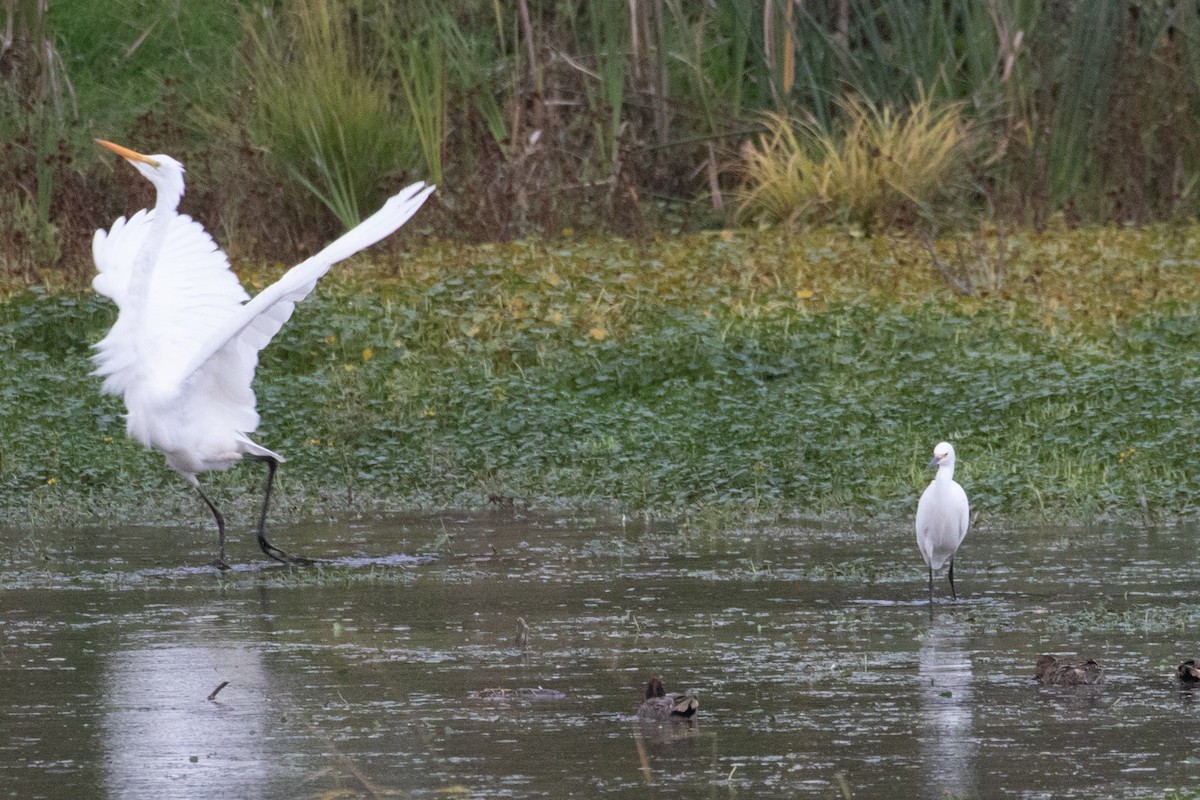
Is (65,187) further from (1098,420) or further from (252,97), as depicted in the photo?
(1098,420)

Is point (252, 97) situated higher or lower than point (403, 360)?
higher

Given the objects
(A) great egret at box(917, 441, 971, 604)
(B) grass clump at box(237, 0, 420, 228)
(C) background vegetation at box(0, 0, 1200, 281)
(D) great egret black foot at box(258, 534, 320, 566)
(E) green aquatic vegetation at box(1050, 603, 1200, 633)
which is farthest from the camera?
(C) background vegetation at box(0, 0, 1200, 281)

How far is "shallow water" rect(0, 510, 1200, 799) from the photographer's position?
479 centimetres

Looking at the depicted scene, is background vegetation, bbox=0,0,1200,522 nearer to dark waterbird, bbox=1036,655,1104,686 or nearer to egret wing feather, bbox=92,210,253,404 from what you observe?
egret wing feather, bbox=92,210,253,404

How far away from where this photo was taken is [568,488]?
9.92 m

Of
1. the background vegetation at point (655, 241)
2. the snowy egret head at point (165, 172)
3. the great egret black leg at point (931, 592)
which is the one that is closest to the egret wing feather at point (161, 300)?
the snowy egret head at point (165, 172)

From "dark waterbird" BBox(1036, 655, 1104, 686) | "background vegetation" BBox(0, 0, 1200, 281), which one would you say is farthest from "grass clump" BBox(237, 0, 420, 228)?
"dark waterbird" BBox(1036, 655, 1104, 686)

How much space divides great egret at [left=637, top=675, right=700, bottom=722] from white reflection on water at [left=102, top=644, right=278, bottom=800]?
0.98 meters

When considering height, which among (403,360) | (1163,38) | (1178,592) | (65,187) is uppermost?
(1163,38)

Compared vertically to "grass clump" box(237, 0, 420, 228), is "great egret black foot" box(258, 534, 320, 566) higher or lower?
lower

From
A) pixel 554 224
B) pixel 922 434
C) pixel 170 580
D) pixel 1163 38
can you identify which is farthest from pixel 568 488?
pixel 1163 38

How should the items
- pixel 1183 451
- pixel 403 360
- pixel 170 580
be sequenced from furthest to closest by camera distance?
pixel 403 360, pixel 1183 451, pixel 170 580

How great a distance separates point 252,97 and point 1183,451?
10.4 m

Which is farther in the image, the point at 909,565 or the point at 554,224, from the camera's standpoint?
the point at 554,224
